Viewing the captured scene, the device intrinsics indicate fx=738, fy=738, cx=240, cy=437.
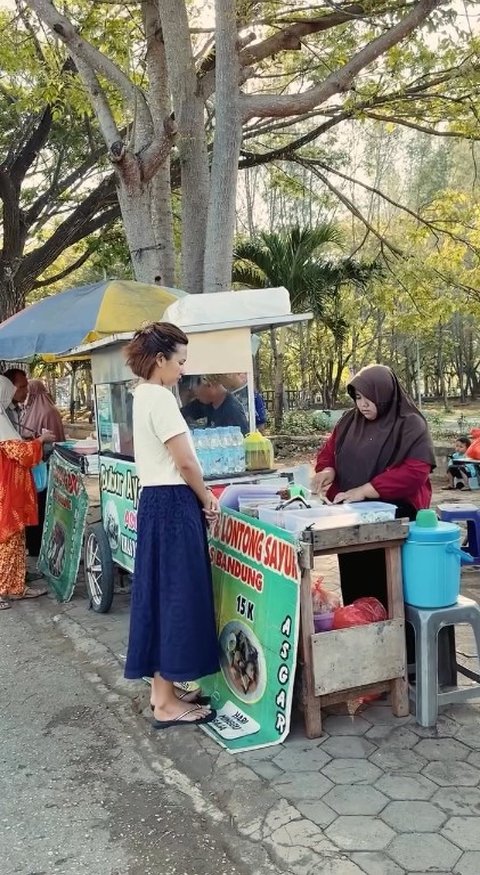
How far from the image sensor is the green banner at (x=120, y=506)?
15.9ft

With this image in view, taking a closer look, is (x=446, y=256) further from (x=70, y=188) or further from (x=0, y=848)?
(x=0, y=848)

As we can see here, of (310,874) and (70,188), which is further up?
(70,188)

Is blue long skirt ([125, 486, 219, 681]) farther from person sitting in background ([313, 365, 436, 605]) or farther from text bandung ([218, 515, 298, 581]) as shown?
person sitting in background ([313, 365, 436, 605])

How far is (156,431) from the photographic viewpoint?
3.26 m

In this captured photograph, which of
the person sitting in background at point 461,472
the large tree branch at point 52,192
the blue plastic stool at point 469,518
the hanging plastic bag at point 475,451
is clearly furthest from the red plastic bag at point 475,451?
the large tree branch at point 52,192

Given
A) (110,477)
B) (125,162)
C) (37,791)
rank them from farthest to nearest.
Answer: (125,162), (110,477), (37,791)

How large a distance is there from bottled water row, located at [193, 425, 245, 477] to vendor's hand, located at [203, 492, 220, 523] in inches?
45.6

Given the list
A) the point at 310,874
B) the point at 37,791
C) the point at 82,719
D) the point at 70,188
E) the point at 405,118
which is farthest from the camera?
the point at 70,188

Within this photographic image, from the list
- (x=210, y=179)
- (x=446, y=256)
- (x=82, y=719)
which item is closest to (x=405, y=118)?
(x=446, y=256)

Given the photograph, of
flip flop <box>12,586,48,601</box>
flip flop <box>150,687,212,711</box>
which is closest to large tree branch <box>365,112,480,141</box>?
flip flop <box>12,586,48,601</box>

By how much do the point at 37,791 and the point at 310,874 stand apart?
128 centimetres

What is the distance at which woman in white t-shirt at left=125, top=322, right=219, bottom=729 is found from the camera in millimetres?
3320

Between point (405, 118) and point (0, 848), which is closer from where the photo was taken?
point (0, 848)

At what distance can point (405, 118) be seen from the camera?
9172mm
